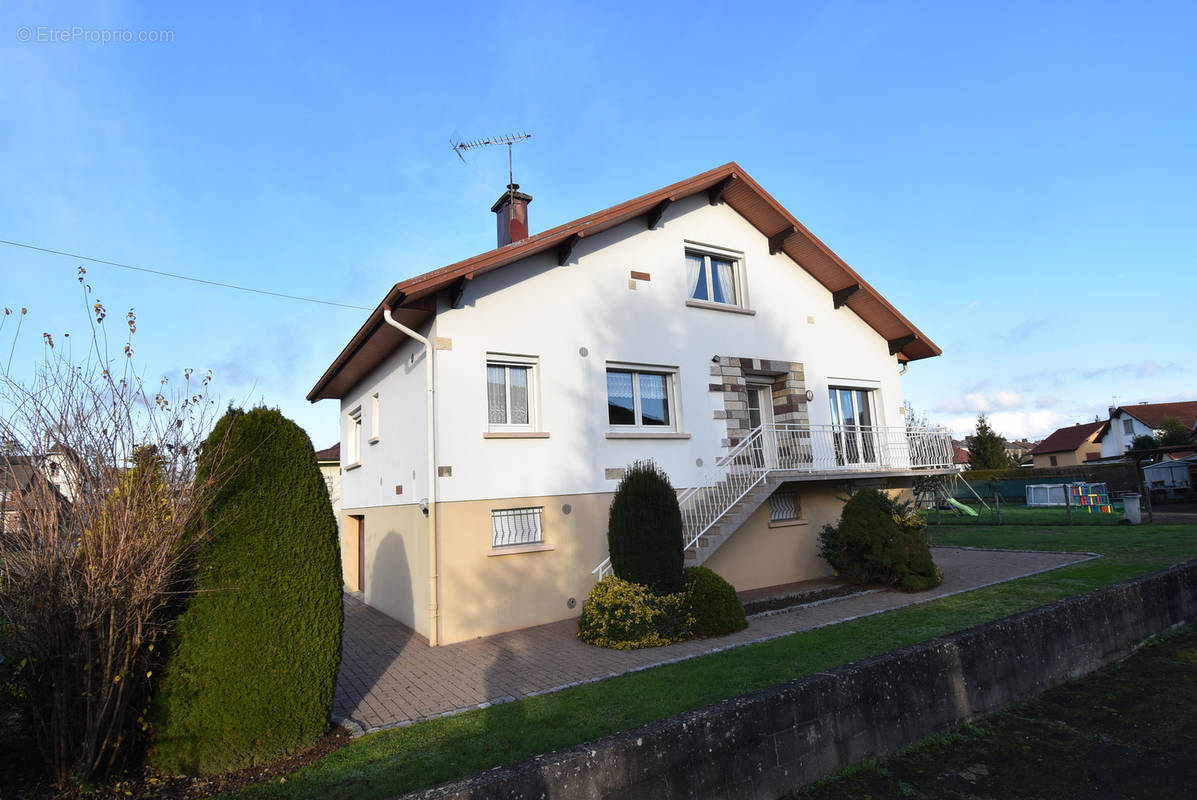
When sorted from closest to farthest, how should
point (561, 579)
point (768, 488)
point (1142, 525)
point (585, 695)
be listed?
point (585, 695) < point (561, 579) < point (768, 488) < point (1142, 525)

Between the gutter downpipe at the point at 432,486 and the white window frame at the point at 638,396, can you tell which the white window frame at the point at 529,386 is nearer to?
the gutter downpipe at the point at 432,486

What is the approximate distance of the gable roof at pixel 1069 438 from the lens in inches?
2473

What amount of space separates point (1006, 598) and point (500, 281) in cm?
964

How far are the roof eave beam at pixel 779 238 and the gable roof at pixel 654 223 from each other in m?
0.02

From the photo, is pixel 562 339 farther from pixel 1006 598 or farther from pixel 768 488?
pixel 1006 598

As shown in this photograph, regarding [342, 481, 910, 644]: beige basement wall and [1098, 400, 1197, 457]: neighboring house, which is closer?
[342, 481, 910, 644]: beige basement wall

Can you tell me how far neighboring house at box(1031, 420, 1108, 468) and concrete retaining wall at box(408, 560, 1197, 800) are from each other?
65096 millimetres

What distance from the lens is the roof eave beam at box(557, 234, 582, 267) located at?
11477 millimetres

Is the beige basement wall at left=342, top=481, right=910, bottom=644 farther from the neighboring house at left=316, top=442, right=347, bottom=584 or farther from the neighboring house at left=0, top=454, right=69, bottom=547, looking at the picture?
the neighboring house at left=0, top=454, right=69, bottom=547

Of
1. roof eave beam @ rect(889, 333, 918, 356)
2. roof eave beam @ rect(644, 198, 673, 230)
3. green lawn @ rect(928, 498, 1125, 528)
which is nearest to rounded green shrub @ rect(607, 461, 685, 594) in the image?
roof eave beam @ rect(644, 198, 673, 230)

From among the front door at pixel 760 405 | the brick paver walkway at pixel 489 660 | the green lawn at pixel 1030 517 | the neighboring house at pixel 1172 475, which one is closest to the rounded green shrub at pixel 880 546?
the brick paver walkway at pixel 489 660

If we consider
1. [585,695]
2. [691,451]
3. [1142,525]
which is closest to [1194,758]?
[585,695]

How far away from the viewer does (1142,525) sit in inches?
792

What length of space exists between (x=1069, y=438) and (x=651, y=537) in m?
72.4
